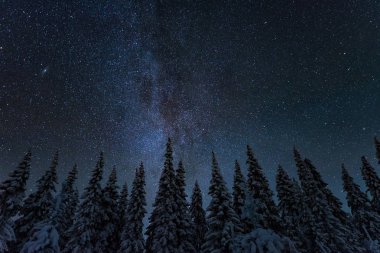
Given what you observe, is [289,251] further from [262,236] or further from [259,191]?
[259,191]

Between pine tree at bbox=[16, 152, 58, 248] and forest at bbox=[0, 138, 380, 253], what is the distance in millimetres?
95

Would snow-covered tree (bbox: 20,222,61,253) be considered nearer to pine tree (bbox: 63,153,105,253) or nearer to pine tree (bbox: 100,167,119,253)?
pine tree (bbox: 63,153,105,253)

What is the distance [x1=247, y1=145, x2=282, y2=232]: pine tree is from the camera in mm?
25266

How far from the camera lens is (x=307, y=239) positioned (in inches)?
1161

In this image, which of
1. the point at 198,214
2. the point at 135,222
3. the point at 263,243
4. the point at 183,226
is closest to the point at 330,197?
the point at 198,214

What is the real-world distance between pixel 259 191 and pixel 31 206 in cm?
2488

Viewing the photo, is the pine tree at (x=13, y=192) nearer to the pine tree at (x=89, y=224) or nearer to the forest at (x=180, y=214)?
the forest at (x=180, y=214)

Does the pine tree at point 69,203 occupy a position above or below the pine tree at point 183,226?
above

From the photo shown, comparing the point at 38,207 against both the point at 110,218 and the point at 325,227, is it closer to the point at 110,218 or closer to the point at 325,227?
the point at 110,218

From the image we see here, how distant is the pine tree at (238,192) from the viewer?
27.4 m

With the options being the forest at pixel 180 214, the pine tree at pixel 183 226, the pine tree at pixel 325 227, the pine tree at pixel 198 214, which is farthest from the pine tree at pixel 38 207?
the pine tree at pixel 325 227

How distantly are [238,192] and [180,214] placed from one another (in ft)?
21.3

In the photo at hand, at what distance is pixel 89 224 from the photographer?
28.0 meters

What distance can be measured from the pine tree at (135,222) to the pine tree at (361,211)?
92.1 feet
